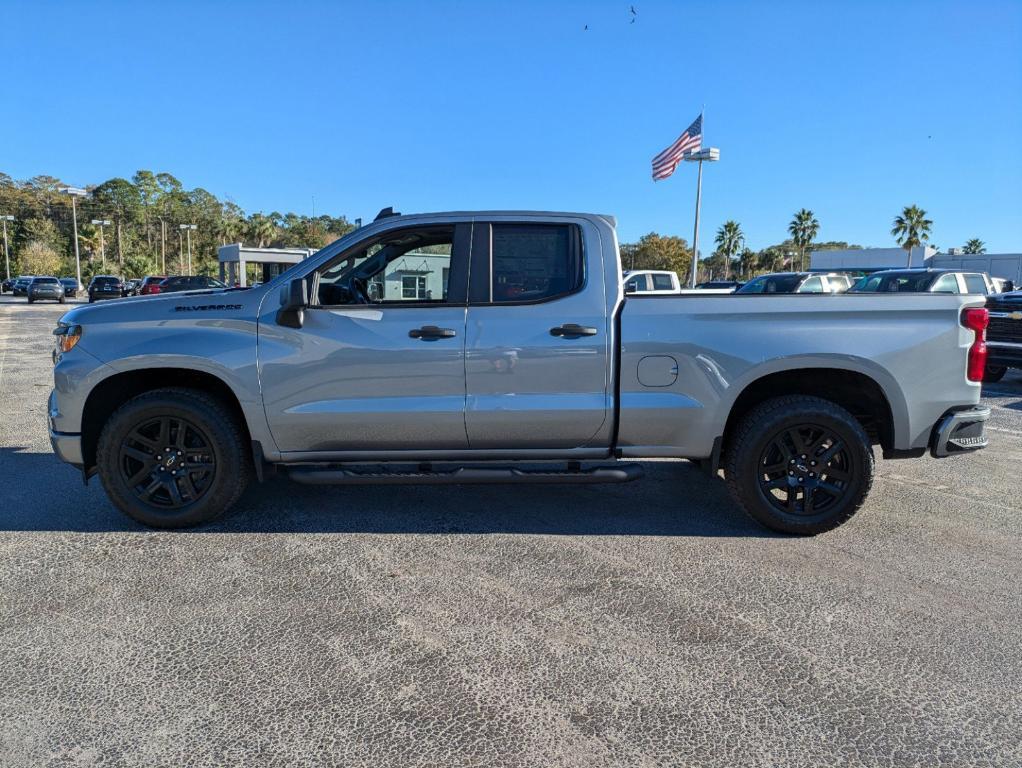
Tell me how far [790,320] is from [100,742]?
3.79 m

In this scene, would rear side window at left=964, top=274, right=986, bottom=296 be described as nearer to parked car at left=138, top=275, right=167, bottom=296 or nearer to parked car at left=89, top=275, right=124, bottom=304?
parked car at left=138, top=275, right=167, bottom=296

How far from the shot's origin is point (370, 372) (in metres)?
3.99

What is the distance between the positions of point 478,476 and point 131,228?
106782 millimetres

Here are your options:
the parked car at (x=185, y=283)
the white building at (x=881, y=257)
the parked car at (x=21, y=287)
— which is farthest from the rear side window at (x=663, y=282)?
the white building at (x=881, y=257)

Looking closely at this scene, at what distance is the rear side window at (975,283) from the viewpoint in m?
15.2

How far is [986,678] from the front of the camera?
8.82ft

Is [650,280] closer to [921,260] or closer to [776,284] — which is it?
[776,284]

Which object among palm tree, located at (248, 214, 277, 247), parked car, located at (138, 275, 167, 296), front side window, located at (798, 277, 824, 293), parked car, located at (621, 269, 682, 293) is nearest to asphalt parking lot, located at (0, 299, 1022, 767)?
parked car, located at (621, 269, 682, 293)

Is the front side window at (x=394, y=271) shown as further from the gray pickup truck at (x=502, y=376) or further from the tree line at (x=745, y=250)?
the tree line at (x=745, y=250)

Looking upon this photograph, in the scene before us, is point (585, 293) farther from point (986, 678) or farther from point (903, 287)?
point (903, 287)

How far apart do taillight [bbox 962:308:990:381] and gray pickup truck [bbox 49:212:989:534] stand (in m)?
0.02

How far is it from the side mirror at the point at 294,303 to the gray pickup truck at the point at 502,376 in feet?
0.06

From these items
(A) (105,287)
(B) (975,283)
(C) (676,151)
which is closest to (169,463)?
(B) (975,283)

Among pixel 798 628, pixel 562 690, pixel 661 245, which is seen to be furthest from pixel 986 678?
pixel 661 245
